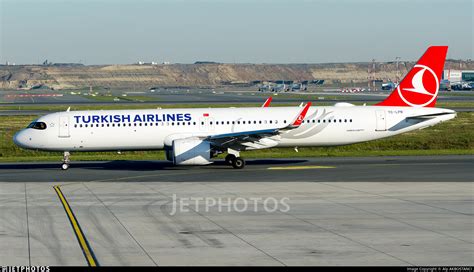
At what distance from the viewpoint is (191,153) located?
1556 inches

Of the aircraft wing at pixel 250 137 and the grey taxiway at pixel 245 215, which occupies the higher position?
the aircraft wing at pixel 250 137

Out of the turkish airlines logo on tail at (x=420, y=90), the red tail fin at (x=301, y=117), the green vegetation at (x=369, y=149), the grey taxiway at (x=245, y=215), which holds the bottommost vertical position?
the green vegetation at (x=369, y=149)

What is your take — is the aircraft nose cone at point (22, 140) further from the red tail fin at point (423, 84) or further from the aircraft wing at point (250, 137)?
the red tail fin at point (423, 84)

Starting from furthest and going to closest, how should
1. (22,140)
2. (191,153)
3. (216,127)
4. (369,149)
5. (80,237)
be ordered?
1. (369,149)
2. (216,127)
3. (22,140)
4. (191,153)
5. (80,237)

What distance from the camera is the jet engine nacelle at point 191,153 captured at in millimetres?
39531

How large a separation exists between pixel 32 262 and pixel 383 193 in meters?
16.4

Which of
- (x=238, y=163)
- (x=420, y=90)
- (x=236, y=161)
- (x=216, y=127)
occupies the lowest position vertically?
(x=238, y=163)

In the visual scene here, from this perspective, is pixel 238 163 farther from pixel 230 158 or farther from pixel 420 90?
pixel 420 90

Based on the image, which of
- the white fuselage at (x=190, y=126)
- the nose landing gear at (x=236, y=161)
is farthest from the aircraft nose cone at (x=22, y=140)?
the nose landing gear at (x=236, y=161)

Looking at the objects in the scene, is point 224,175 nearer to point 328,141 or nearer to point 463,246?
point 328,141

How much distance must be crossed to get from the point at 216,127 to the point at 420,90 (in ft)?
40.4

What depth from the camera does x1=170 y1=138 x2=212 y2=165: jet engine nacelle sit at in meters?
39.5

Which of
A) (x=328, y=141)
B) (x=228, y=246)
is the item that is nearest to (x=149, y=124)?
(x=328, y=141)

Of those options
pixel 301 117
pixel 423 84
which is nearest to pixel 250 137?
pixel 301 117
